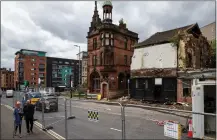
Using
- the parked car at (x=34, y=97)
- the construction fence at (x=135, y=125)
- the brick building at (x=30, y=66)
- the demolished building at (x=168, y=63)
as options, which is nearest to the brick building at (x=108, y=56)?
the demolished building at (x=168, y=63)

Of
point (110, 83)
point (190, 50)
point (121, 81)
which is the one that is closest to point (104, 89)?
point (110, 83)

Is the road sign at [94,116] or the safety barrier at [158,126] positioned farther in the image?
the road sign at [94,116]

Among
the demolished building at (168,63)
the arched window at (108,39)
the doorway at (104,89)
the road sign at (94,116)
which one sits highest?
the arched window at (108,39)

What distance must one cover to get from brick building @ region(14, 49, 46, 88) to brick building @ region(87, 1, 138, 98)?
75.2 m

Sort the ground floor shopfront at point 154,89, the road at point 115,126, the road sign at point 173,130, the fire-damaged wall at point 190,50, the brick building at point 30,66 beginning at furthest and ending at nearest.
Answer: the brick building at point 30,66, the ground floor shopfront at point 154,89, the fire-damaged wall at point 190,50, the road at point 115,126, the road sign at point 173,130

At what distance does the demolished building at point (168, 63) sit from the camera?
28.5 m

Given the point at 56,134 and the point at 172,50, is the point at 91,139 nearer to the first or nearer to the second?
the point at 56,134

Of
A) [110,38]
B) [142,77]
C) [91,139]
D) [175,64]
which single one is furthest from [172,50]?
[91,139]

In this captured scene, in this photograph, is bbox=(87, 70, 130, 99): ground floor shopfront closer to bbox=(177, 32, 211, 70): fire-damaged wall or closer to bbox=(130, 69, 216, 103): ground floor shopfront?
bbox=(130, 69, 216, 103): ground floor shopfront

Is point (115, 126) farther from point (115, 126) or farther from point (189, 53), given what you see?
point (189, 53)

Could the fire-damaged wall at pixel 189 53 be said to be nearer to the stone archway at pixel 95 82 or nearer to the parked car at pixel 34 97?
the parked car at pixel 34 97

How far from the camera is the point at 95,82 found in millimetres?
44750

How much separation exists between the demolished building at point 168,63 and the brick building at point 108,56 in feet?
19.2

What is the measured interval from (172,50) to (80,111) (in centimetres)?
2192
